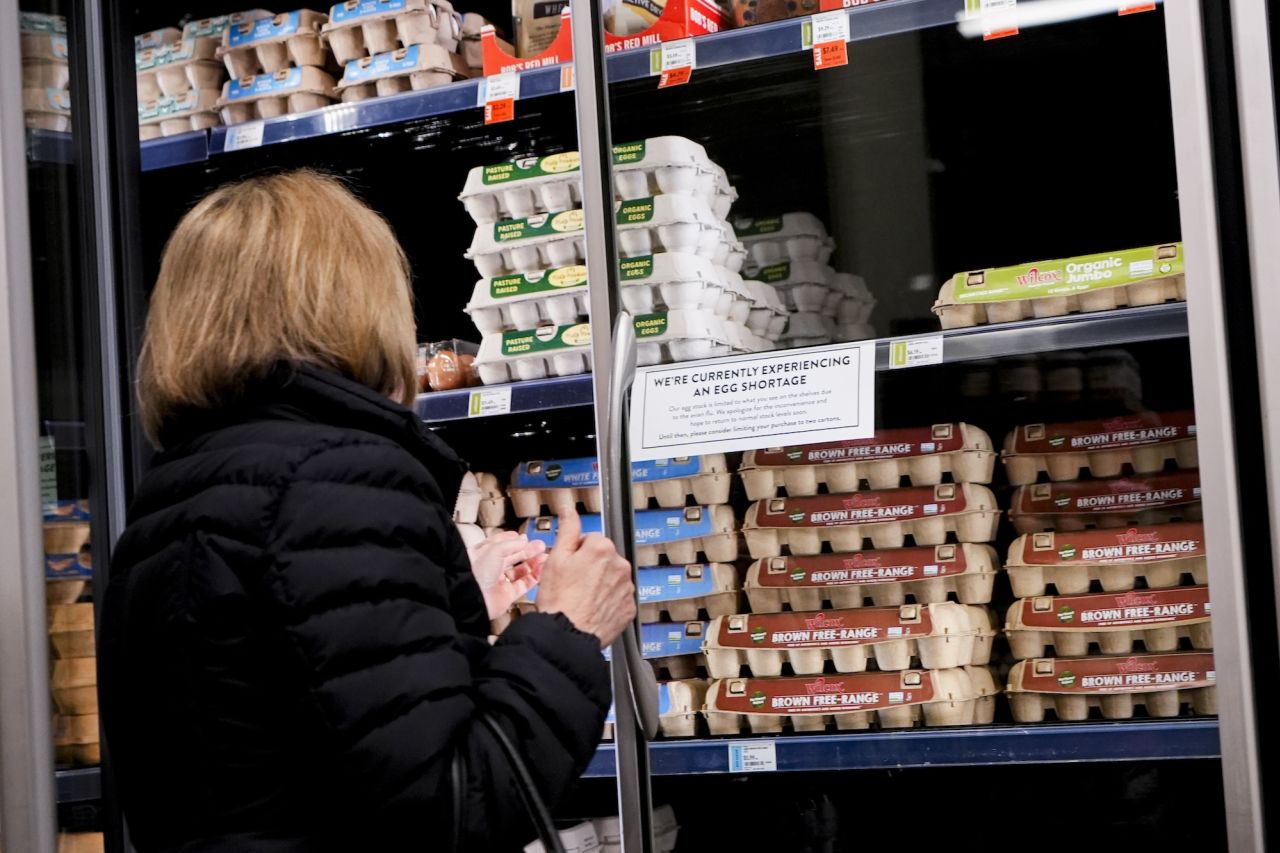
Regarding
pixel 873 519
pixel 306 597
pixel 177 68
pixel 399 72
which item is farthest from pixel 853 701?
pixel 177 68

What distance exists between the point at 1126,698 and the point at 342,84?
1.92 metres

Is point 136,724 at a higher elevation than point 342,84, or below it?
below

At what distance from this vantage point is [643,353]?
2.29m

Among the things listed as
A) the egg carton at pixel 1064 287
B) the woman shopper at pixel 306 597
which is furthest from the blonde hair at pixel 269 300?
the egg carton at pixel 1064 287

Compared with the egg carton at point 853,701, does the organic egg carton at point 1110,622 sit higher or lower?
higher

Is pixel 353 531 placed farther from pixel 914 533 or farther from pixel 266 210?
pixel 914 533

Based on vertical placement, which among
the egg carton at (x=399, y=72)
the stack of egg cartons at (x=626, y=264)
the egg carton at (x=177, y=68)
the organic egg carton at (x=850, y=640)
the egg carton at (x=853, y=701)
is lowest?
the egg carton at (x=853, y=701)

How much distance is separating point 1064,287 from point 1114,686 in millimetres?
637

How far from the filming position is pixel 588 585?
1441 millimetres

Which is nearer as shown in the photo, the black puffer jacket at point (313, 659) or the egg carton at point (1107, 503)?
the black puffer jacket at point (313, 659)

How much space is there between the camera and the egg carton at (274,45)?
8.96ft

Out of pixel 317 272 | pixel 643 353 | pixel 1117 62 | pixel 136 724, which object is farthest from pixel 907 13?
pixel 136 724

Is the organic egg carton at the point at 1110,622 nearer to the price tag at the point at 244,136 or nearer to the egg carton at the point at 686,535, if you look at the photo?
the egg carton at the point at 686,535

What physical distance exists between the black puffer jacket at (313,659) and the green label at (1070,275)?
109 centimetres
